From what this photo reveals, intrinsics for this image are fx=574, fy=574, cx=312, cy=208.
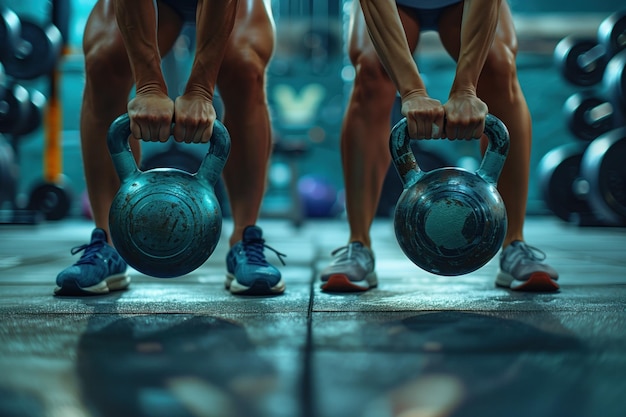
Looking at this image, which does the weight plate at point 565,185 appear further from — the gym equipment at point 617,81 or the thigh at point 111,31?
the thigh at point 111,31

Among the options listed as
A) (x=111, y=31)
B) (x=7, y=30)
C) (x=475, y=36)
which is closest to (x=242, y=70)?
(x=111, y=31)

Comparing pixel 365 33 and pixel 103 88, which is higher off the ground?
pixel 365 33

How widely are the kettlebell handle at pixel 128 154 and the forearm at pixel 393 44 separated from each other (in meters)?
0.37

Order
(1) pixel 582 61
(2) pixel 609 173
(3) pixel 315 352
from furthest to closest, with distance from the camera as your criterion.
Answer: (1) pixel 582 61
(2) pixel 609 173
(3) pixel 315 352

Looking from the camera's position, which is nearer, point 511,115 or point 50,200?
point 511,115

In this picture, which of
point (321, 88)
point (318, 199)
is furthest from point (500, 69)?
point (321, 88)

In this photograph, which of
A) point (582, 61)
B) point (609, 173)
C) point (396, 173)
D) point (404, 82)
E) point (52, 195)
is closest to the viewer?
point (404, 82)

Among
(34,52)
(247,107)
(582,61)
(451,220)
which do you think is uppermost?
(582,61)

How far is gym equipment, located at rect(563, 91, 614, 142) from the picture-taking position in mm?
4152

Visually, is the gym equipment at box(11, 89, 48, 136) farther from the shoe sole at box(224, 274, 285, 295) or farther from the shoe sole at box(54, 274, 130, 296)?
the shoe sole at box(224, 274, 285, 295)

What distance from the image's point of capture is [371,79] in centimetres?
142

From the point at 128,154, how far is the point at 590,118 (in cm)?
392

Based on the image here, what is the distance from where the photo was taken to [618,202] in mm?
3189

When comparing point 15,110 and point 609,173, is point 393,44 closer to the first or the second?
point 609,173
